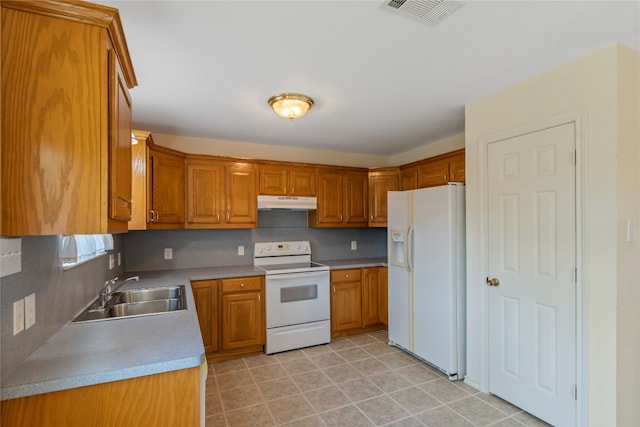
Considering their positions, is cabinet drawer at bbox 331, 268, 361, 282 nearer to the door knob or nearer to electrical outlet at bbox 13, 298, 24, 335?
the door knob

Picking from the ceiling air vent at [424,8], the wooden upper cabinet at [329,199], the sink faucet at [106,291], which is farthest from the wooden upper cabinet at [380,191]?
the sink faucet at [106,291]

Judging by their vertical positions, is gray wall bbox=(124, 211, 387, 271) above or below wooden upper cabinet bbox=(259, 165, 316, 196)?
below

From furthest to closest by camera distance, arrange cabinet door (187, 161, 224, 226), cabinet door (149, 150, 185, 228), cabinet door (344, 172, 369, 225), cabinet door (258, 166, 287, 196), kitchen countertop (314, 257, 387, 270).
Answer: cabinet door (344, 172, 369, 225), kitchen countertop (314, 257, 387, 270), cabinet door (258, 166, 287, 196), cabinet door (187, 161, 224, 226), cabinet door (149, 150, 185, 228)

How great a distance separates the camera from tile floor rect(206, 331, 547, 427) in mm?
2338

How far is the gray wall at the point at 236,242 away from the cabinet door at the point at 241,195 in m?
0.34

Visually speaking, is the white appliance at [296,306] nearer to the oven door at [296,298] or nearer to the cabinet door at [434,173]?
the oven door at [296,298]

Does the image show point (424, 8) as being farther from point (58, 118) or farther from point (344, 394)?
point (344, 394)

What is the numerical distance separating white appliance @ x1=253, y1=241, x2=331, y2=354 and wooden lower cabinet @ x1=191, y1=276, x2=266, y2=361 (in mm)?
106

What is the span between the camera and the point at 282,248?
13.8 feet

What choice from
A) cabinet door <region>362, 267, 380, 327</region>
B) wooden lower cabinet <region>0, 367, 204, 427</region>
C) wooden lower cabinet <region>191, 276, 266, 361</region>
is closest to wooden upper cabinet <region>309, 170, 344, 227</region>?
cabinet door <region>362, 267, 380, 327</region>

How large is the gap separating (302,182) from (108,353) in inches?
115

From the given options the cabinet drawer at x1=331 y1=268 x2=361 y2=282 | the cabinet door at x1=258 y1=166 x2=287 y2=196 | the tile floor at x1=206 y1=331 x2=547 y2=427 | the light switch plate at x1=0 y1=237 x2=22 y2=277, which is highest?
the cabinet door at x1=258 y1=166 x2=287 y2=196

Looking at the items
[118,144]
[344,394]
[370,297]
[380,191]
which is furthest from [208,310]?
[380,191]

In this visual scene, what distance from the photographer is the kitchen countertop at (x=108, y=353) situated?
3.91 feet
